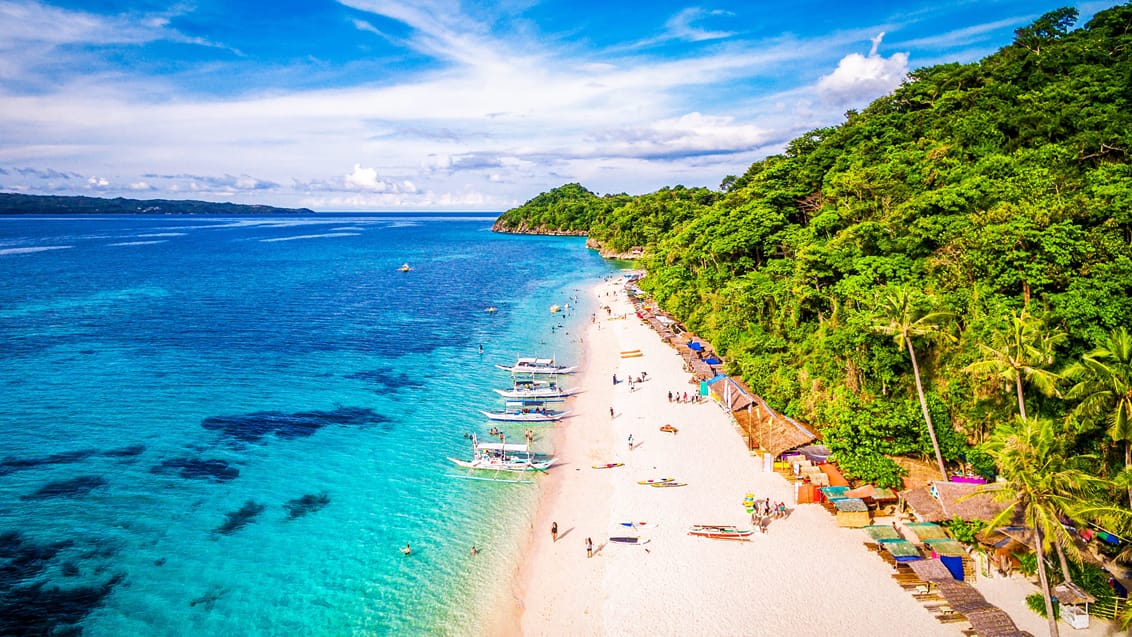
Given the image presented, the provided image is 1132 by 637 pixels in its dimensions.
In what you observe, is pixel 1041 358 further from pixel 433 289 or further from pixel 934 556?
pixel 433 289

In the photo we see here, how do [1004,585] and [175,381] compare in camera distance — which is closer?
[1004,585]

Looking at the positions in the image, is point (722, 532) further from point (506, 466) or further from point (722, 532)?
point (506, 466)

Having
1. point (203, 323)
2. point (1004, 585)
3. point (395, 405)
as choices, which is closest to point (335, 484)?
point (395, 405)

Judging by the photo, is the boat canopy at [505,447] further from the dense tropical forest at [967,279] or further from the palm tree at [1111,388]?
the palm tree at [1111,388]

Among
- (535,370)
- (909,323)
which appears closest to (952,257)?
(909,323)

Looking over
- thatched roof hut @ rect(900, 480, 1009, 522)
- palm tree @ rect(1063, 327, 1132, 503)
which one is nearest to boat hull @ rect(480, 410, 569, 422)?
thatched roof hut @ rect(900, 480, 1009, 522)

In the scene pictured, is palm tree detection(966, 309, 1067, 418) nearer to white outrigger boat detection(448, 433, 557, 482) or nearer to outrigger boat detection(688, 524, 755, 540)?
outrigger boat detection(688, 524, 755, 540)
